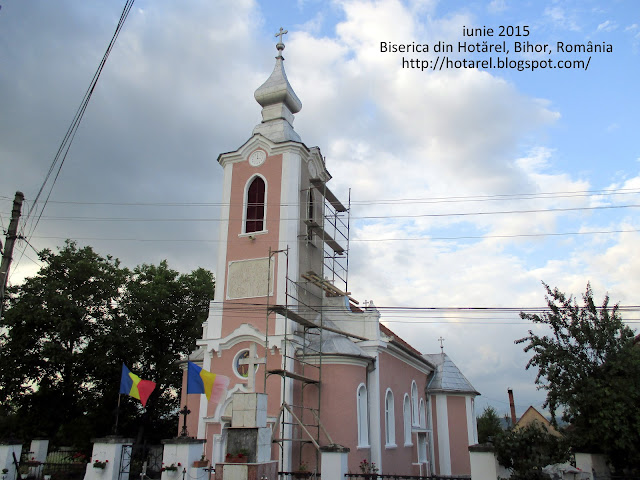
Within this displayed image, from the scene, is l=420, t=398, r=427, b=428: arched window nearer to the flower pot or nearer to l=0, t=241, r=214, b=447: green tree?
l=0, t=241, r=214, b=447: green tree

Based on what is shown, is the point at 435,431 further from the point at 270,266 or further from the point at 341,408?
the point at 270,266

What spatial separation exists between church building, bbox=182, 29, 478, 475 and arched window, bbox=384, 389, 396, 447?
0.15ft

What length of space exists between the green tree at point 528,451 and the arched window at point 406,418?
13.3m

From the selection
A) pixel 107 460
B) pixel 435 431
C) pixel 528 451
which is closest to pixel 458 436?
pixel 435 431

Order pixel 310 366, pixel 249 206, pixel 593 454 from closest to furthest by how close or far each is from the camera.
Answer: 1. pixel 593 454
2. pixel 310 366
3. pixel 249 206

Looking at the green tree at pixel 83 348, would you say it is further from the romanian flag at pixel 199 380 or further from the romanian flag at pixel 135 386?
the romanian flag at pixel 199 380

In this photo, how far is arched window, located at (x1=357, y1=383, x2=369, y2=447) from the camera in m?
20.5

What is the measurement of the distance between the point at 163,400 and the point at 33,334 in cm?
809

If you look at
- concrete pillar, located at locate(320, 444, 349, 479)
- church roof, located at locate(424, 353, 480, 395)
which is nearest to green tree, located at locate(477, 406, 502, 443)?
church roof, located at locate(424, 353, 480, 395)

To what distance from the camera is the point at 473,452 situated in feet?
39.9

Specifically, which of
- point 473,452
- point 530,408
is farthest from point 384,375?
point 530,408

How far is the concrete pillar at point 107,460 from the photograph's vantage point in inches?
607

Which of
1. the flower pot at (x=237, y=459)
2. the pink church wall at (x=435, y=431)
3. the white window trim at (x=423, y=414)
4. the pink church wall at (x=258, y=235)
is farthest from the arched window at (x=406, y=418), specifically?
the flower pot at (x=237, y=459)

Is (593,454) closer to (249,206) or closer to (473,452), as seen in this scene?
(473,452)
